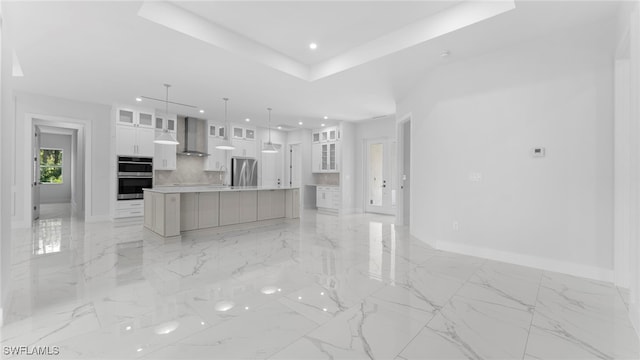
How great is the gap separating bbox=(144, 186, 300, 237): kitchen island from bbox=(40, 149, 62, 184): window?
Result: 865cm

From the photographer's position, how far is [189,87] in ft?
17.4

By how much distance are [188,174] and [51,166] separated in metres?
6.88

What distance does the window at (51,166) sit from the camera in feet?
34.4

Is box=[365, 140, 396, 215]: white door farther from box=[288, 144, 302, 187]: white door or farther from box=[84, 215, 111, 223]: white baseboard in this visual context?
box=[84, 215, 111, 223]: white baseboard

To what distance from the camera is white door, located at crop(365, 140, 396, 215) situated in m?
8.11

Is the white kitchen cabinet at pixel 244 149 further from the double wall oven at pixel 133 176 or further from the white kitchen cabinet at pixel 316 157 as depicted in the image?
the double wall oven at pixel 133 176

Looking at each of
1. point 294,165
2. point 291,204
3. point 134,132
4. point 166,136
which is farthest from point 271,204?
point 294,165

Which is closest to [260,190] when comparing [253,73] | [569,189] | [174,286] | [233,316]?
[253,73]

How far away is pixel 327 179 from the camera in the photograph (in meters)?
9.53

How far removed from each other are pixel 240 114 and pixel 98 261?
499 cm

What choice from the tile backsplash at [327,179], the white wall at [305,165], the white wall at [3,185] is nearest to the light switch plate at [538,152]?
the white wall at [3,185]

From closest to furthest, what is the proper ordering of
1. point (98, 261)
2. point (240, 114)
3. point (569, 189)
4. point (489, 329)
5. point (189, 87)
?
point (489, 329) < point (569, 189) < point (98, 261) < point (189, 87) < point (240, 114)

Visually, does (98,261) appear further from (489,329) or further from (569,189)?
(569,189)

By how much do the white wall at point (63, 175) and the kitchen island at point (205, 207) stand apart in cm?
850
